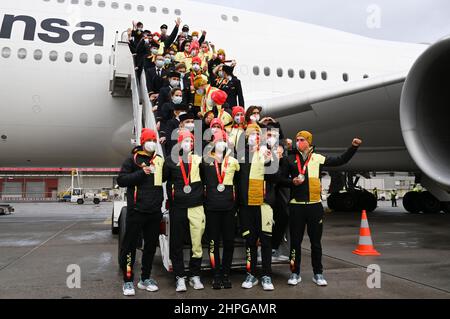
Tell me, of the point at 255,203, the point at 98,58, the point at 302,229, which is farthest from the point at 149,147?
the point at 98,58

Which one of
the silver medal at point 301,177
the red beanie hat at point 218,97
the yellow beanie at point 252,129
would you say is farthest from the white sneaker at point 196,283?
the red beanie hat at point 218,97

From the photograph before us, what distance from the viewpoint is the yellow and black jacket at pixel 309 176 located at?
377 cm

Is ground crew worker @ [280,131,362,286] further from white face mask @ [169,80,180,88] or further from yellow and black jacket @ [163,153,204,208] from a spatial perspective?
white face mask @ [169,80,180,88]

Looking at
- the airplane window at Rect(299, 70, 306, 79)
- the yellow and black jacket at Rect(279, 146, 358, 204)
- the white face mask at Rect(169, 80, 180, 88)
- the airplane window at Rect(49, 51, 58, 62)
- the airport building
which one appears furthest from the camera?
the airport building

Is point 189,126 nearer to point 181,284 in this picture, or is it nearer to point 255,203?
point 255,203

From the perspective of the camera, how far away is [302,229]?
379cm

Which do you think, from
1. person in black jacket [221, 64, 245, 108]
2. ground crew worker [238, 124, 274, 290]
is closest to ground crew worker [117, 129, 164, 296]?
ground crew worker [238, 124, 274, 290]

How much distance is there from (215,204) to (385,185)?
4841 centimetres

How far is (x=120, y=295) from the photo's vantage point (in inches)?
131

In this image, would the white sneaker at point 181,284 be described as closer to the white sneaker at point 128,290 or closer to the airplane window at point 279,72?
the white sneaker at point 128,290

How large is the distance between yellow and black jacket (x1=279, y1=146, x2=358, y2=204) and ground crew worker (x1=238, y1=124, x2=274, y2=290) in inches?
9.8

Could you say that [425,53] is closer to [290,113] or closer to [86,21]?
[290,113]

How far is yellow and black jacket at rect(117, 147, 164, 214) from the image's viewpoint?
136 inches
